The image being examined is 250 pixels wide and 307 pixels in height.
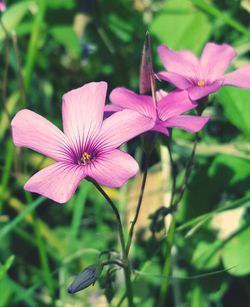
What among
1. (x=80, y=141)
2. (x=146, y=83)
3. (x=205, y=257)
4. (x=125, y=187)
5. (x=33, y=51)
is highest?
(x=146, y=83)

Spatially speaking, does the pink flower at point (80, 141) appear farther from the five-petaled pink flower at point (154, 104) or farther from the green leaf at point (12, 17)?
the green leaf at point (12, 17)

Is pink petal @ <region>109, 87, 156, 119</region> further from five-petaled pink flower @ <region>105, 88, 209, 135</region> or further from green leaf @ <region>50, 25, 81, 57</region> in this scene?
green leaf @ <region>50, 25, 81, 57</region>

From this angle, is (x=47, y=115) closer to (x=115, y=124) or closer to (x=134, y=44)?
(x=134, y=44)

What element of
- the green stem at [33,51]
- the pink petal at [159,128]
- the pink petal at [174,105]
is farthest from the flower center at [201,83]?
the green stem at [33,51]

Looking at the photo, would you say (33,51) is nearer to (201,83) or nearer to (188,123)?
(201,83)

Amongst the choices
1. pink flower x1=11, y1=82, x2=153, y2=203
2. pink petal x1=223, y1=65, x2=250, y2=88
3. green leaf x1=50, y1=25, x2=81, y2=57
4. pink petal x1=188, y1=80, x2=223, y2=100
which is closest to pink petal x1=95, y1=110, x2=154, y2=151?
pink flower x1=11, y1=82, x2=153, y2=203

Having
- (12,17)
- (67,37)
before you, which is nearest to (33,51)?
(12,17)
